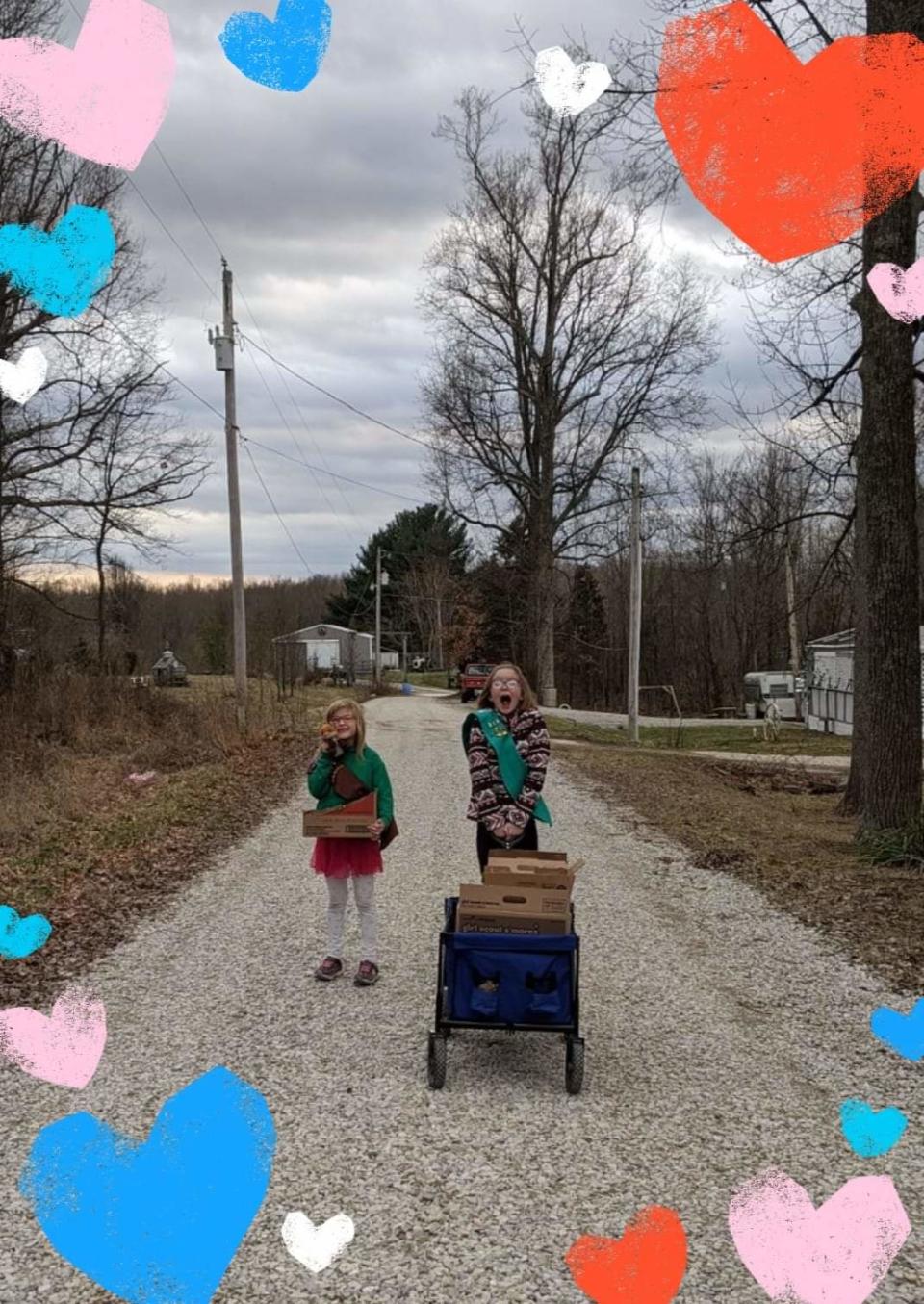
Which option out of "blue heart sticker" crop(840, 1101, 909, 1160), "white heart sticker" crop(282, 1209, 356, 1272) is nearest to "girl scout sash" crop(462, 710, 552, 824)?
"blue heart sticker" crop(840, 1101, 909, 1160)

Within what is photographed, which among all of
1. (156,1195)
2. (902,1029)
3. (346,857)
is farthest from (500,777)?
(156,1195)

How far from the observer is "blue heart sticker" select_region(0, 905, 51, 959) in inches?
241

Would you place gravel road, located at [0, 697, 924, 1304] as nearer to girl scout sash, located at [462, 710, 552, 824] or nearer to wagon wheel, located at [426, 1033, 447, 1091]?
wagon wheel, located at [426, 1033, 447, 1091]

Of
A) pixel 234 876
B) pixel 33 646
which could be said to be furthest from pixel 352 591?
pixel 234 876

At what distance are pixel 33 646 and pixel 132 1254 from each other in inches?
864

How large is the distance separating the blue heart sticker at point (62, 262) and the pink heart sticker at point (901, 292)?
2.72 m

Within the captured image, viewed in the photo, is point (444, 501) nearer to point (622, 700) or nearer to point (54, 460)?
point (54, 460)

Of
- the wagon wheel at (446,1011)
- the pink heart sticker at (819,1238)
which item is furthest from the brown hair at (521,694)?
the pink heart sticker at (819,1238)

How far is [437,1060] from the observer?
14.6 ft

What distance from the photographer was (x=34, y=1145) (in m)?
3.86

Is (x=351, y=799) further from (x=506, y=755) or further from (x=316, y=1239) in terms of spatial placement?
(x=316, y=1239)

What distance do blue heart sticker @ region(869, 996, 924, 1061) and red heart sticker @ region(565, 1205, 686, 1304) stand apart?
2177 millimetres

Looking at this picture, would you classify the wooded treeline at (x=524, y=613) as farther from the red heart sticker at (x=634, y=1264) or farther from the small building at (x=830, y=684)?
the red heart sticker at (x=634, y=1264)

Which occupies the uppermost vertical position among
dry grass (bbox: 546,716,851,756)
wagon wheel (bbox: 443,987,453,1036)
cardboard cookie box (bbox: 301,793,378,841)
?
cardboard cookie box (bbox: 301,793,378,841)
